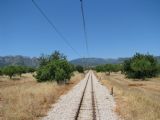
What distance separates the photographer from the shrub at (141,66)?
3526 inches

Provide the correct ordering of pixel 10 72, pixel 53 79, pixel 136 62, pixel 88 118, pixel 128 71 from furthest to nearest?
pixel 10 72 → pixel 128 71 → pixel 136 62 → pixel 53 79 → pixel 88 118

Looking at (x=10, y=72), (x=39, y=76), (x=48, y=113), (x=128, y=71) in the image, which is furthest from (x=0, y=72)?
(x=48, y=113)

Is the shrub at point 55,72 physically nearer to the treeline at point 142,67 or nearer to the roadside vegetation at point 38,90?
the roadside vegetation at point 38,90

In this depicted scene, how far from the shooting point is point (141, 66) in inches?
3506

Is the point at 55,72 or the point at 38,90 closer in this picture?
the point at 38,90

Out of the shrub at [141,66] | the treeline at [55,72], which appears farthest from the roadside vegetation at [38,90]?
the shrub at [141,66]

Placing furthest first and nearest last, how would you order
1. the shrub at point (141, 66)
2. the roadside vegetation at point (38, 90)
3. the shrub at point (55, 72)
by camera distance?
the shrub at point (141, 66)
the shrub at point (55, 72)
the roadside vegetation at point (38, 90)

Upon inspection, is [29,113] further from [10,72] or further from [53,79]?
[10,72]

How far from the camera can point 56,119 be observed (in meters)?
19.0

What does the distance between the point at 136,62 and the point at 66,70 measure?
3524 centimetres

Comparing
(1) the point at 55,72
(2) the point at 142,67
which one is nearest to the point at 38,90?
(1) the point at 55,72

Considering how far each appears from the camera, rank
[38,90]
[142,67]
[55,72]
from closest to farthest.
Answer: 1. [38,90]
2. [55,72]
3. [142,67]

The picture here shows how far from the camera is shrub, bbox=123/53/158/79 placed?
294 ft

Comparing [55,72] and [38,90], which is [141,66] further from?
[38,90]
